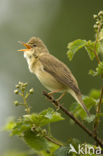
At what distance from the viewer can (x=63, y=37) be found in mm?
9453

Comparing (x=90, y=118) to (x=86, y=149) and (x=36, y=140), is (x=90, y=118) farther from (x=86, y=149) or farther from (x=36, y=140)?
(x=36, y=140)

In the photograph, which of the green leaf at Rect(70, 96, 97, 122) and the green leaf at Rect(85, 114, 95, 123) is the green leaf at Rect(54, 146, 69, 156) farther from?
the green leaf at Rect(70, 96, 97, 122)

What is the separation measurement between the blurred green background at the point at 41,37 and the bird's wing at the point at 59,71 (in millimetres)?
2955

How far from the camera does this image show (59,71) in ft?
14.3

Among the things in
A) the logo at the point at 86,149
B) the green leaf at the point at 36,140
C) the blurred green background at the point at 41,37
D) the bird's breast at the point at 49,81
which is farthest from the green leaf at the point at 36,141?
the blurred green background at the point at 41,37

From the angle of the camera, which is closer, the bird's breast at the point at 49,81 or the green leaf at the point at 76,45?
the green leaf at the point at 76,45

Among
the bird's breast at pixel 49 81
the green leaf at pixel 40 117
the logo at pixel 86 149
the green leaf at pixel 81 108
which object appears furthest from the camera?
the bird's breast at pixel 49 81

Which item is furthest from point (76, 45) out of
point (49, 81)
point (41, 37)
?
point (41, 37)

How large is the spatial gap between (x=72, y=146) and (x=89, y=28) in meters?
7.10

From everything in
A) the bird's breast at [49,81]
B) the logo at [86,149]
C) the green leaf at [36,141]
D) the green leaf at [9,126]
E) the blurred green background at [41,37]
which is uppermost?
the blurred green background at [41,37]

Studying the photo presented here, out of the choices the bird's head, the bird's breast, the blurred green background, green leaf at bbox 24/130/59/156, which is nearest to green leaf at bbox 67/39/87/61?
green leaf at bbox 24/130/59/156

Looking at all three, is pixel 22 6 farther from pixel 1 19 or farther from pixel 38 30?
pixel 38 30

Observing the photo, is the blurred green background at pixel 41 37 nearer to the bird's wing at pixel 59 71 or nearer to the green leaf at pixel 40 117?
the bird's wing at pixel 59 71

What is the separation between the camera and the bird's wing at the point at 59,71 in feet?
13.5
